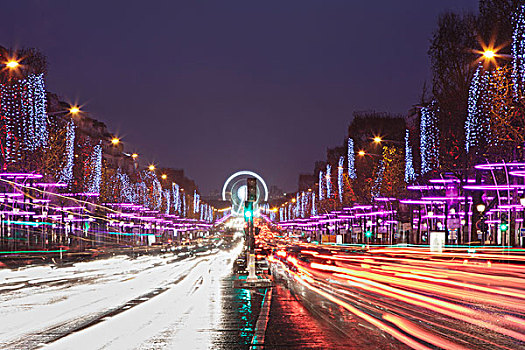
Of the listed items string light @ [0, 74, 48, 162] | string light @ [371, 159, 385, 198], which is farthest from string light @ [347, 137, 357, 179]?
string light @ [0, 74, 48, 162]

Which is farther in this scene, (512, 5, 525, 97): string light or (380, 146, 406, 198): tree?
(380, 146, 406, 198): tree

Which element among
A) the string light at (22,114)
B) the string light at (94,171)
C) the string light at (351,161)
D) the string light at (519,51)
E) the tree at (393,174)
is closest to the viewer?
the string light at (519,51)

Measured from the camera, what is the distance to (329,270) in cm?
4378

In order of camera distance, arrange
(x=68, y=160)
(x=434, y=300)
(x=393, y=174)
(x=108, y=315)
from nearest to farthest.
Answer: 1. (x=108, y=315)
2. (x=434, y=300)
3. (x=68, y=160)
4. (x=393, y=174)

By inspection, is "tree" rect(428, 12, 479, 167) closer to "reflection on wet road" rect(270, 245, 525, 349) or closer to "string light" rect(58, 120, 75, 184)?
"reflection on wet road" rect(270, 245, 525, 349)

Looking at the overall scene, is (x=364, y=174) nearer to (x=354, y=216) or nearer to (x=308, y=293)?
(x=354, y=216)

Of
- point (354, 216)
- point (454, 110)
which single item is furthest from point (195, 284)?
point (354, 216)

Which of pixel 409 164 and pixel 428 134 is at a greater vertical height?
pixel 428 134

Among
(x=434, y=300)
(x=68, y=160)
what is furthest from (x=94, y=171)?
(x=434, y=300)

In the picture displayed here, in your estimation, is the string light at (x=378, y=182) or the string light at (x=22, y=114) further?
the string light at (x=378, y=182)

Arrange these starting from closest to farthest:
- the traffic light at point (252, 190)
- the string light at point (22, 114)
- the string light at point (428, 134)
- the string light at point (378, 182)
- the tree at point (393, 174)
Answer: the traffic light at point (252, 190) < the string light at point (22, 114) < the string light at point (428, 134) < the tree at point (393, 174) < the string light at point (378, 182)

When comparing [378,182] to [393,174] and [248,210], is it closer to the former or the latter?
[393,174]

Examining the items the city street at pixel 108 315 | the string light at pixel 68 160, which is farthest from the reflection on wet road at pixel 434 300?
the string light at pixel 68 160

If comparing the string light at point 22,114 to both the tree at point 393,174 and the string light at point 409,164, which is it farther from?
the tree at point 393,174
